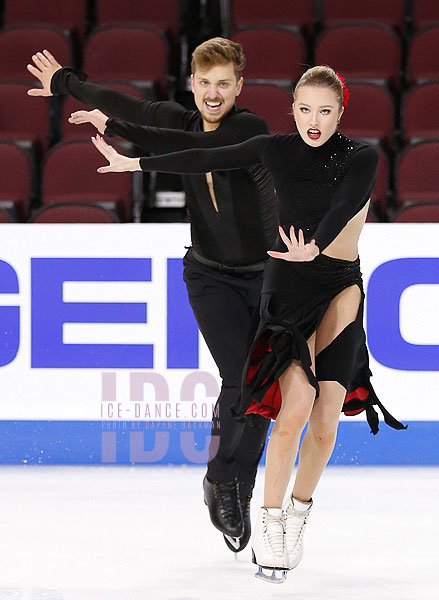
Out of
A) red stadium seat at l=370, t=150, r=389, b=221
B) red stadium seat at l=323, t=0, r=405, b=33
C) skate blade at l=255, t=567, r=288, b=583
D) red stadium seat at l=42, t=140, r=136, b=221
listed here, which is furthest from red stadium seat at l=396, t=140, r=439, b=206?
skate blade at l=255, t=567, r=288, b=583

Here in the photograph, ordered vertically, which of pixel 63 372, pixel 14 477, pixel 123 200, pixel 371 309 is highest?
pixel 123 200

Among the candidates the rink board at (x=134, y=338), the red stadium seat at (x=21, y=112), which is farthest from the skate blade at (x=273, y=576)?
the red stadium seat at (x=21, y=112)

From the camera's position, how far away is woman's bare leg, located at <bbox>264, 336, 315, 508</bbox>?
2793mm

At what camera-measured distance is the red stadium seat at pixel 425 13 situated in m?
7.16

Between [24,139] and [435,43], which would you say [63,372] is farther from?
[435,43]

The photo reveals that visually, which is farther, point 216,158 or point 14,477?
point 14,477

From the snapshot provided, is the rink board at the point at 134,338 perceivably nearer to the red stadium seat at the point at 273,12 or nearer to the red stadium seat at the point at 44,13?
the red stadium seat at the point at 273,12

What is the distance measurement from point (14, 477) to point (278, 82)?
10.1 feet

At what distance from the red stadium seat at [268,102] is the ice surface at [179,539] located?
2225 millimetres

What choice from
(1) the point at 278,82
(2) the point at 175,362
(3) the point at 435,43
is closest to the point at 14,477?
(2) the point at 175,362

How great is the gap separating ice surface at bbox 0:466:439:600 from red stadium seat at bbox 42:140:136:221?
5.26 feet

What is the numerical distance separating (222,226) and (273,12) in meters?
4.20

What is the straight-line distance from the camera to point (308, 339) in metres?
2.89

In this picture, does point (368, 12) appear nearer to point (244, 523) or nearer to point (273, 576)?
point (244, 523)
